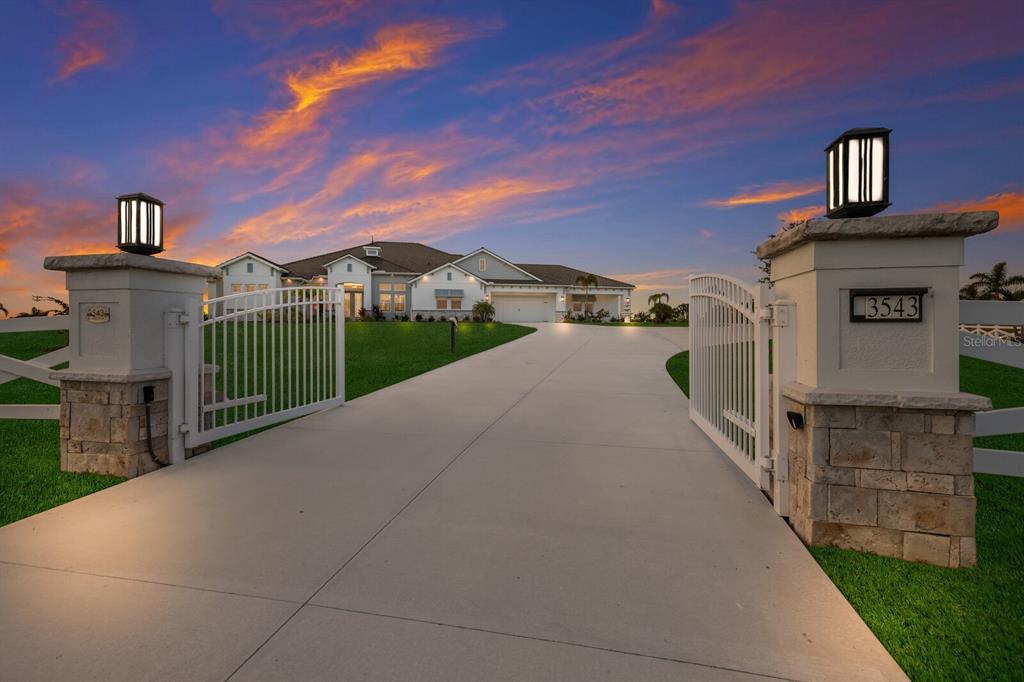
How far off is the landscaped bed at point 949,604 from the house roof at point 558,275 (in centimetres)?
3655

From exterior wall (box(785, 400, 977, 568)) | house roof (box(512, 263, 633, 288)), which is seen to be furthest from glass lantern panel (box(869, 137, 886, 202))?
house roof (box(512, 263, 633, 288))

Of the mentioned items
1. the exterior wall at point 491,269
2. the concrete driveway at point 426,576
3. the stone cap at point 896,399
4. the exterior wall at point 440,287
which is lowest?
the concrete driveway at point 426,576

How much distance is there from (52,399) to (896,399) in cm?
1113

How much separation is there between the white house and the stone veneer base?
30789mm

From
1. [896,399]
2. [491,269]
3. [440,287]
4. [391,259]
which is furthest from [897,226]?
[391,259]

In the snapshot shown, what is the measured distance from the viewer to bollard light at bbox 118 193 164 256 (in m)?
3.79

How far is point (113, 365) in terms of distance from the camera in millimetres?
3693

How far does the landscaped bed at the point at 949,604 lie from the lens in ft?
5.57

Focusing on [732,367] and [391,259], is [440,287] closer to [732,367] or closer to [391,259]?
[391,259]

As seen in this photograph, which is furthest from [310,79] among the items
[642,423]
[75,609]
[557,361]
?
[75,609]

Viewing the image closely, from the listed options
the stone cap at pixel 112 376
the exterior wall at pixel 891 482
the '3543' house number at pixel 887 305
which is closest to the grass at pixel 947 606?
the exterior wall at pixel 891 482

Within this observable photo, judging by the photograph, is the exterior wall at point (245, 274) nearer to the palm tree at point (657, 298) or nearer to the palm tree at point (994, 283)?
the palm tree at point (657, 298)

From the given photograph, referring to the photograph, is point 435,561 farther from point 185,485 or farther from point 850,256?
point 850,256

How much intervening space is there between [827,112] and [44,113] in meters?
17.7
